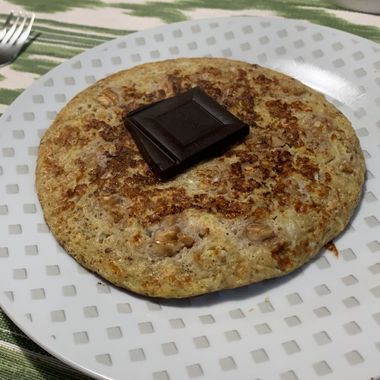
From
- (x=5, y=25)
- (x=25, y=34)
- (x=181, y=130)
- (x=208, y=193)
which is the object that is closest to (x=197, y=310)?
(x=208, y=193)

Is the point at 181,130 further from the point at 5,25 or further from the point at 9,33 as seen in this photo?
the point at 5,25

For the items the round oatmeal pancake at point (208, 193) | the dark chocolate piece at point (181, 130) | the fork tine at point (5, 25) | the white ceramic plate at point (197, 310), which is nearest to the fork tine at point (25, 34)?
the fork tine at point (5, 25)

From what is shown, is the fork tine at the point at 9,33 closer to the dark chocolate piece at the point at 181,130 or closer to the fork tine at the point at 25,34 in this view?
the fork tine at the point at 25,34

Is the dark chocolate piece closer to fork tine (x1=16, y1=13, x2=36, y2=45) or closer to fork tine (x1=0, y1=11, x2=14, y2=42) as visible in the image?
fork tine (x1=16, y1=13, x2=36, y2=45)

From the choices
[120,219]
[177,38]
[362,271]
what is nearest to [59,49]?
[177,38]

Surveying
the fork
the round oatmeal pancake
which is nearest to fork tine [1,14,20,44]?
the fork

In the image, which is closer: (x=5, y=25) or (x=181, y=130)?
(x=181, y=130)
